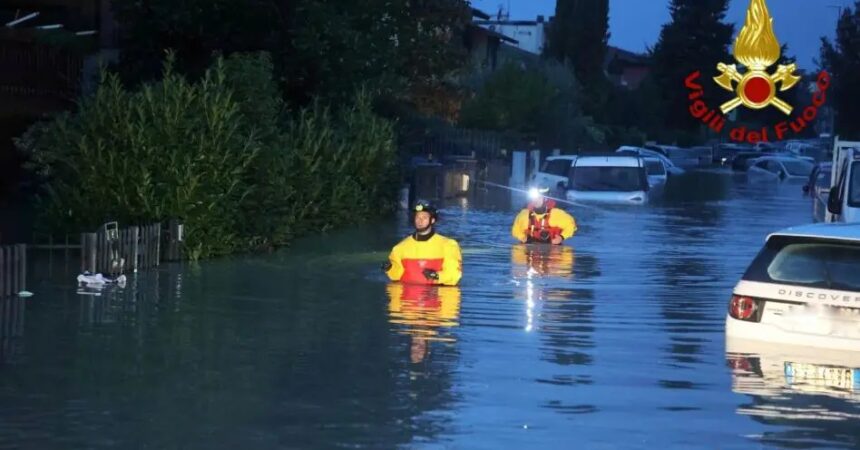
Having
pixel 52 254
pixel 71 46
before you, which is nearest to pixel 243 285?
pixel 52 254

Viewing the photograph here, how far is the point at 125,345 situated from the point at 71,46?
716 inches

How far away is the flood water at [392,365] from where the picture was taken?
372 inches

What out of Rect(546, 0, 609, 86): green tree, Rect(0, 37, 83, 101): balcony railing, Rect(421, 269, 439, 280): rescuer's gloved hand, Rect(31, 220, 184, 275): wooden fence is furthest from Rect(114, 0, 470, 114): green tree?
Rect(546, 0, 609, 86): green tree

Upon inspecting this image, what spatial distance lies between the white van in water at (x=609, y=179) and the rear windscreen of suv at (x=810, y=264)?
77.2ft

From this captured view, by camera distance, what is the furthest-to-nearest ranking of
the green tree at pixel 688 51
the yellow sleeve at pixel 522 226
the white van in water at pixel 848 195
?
the green tree at pixel 688 51, the yellow sleeve at pixel 522 226, the white van in water at pixel 848 195

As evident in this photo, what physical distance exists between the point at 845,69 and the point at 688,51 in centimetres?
2391

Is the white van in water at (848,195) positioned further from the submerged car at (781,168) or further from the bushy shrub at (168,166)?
the submerged car at (781,168)

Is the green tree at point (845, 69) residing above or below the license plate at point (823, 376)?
above

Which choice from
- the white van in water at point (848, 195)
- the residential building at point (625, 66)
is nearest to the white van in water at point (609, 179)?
the white van in water at point (848, 195)

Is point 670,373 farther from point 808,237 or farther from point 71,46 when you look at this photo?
point 71,46

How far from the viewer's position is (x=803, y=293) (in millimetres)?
11430

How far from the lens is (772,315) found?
11.6 metres

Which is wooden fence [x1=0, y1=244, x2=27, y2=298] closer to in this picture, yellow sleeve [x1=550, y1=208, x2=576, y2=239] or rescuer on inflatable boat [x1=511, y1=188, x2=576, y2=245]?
rescuer on inflatable boat [x1=511, y1=188, x2=576, y2=245]

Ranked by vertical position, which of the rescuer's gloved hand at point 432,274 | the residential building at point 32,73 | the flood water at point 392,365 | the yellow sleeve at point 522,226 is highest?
the residential building at point 32,73
